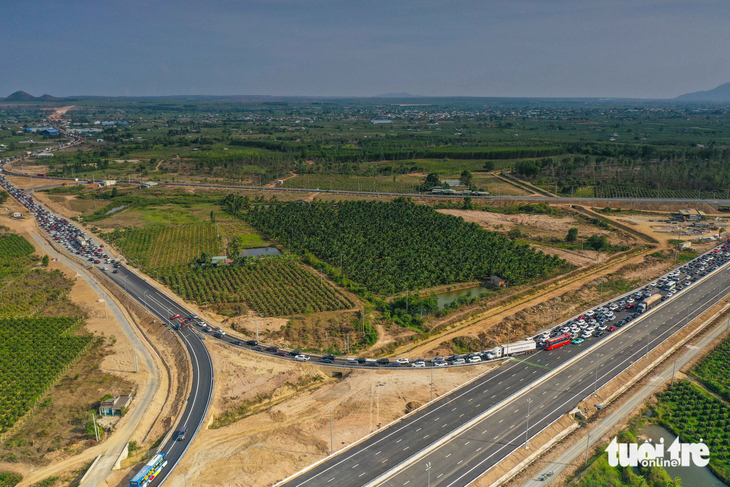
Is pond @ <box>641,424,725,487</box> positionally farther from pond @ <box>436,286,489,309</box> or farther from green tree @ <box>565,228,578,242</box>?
green tree @ <box>565,228,578,242</box>

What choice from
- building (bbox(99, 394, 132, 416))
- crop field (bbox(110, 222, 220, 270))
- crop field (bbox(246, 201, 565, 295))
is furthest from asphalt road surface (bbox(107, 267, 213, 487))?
crop field (bbox(246, 201, 565, 295))

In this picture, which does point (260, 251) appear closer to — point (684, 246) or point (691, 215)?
point (684, 246)

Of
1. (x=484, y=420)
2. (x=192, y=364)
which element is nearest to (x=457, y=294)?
(x=484, y=420)

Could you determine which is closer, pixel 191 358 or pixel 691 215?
pixel 191 358

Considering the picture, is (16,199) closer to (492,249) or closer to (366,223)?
(366,223)

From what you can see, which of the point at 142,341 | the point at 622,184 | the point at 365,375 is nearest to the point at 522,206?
the point at 622,184

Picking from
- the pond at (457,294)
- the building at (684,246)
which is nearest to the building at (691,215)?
the building at (684,246)
